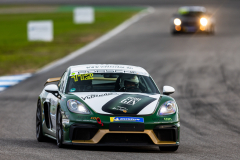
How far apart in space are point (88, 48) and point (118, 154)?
1901cm

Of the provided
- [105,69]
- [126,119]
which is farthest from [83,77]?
[126,119]

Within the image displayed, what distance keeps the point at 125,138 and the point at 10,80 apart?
36.5ft

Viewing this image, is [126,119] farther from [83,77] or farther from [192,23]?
[192,23]

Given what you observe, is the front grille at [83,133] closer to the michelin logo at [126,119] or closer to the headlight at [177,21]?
the michelin logo at [126,119]

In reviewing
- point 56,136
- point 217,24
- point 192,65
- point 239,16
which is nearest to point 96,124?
point 56,136

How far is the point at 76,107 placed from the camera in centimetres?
742

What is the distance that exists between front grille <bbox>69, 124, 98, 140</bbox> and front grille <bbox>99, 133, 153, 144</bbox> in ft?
0.55

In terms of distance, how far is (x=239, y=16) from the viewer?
43.4 metres

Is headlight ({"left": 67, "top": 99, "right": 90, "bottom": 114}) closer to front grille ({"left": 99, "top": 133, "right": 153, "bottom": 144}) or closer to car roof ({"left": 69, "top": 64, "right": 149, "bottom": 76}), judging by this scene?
front grille ({"left": 99, "top": 133, "right": 153, "bottom": 144})

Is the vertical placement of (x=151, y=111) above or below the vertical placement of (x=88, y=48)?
above

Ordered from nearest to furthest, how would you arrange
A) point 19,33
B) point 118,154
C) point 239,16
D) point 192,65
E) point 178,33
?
point 118,154 < point 192,65 < point 178,33 < point 19,33 < point 239,16

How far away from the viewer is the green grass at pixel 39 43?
2177cm

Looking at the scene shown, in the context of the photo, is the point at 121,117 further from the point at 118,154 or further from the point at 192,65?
the point at 192,65

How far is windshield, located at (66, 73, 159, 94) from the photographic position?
8242 millimetres
